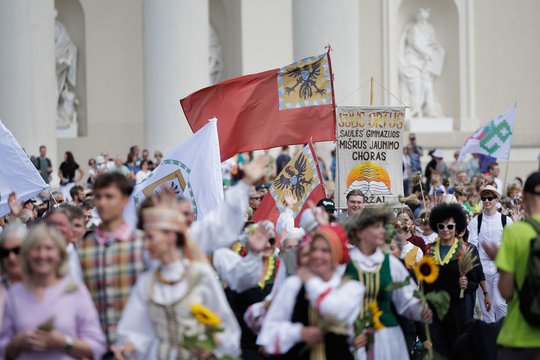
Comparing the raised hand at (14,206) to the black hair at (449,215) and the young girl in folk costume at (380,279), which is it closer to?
the young girl in folk costume at (380,279)

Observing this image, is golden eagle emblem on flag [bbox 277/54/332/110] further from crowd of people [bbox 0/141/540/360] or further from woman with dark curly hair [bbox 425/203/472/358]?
crowd of people [bbox 0/141/540/360]

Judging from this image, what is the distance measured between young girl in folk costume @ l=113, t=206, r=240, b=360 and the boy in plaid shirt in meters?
0.37

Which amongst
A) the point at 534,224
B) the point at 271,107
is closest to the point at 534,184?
the point at 534,224

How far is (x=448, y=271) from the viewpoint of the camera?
10.2 metres

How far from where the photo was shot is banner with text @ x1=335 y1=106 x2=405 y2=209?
13617 mm

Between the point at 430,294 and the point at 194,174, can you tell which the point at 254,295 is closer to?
the point at 430,294

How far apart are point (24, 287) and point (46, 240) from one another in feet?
0.88

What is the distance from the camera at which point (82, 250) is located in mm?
6926

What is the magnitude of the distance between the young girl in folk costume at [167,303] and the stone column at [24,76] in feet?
53.4

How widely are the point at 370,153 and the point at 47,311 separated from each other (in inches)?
313

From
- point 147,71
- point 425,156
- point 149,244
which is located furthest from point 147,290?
point 425,156

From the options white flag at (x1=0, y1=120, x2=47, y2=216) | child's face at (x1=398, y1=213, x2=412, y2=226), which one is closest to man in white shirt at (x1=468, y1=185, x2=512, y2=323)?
child's face at (x1=398, y1=213, x2=412, y2=226)

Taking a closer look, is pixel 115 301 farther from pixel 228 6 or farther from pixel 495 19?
pixel 495 19

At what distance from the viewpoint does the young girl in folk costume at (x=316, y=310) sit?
6.64 m
